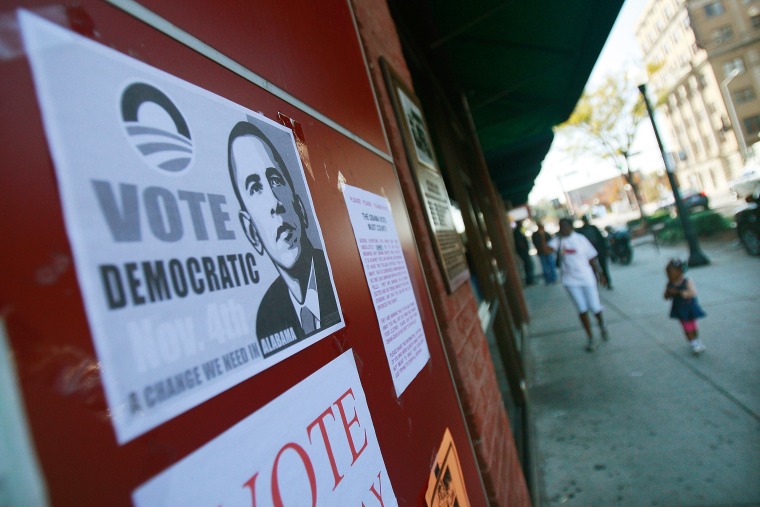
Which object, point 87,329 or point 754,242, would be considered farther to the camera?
point 754,242

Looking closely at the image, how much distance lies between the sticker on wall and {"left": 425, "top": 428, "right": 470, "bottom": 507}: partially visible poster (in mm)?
832

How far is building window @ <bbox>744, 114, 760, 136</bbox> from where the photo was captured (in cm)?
4531

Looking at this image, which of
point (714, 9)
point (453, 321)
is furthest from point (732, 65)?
point (453, 321)

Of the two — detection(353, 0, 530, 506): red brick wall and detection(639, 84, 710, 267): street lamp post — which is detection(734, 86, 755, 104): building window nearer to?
detection(639, 84, 710, 267): street lamp post

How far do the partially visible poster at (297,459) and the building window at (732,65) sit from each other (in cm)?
5933

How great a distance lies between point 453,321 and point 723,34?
197ft

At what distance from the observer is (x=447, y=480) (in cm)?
155

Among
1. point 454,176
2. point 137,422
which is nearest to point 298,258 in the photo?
point 137,422

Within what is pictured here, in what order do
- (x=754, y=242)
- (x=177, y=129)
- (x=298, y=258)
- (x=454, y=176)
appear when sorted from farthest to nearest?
(x=754, y=242)
(x=454, y=176)
(x=298, y=258)
(x=177, y=129)

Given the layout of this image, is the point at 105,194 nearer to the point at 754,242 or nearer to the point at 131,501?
the point at 131,501

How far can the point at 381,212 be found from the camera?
5.32ft

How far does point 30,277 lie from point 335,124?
1.06 metres

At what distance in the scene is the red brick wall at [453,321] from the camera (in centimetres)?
204

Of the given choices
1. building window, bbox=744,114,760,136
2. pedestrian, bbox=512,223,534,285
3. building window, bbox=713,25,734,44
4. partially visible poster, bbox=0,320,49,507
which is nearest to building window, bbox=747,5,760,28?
building window, bbox=713,25,734,44
